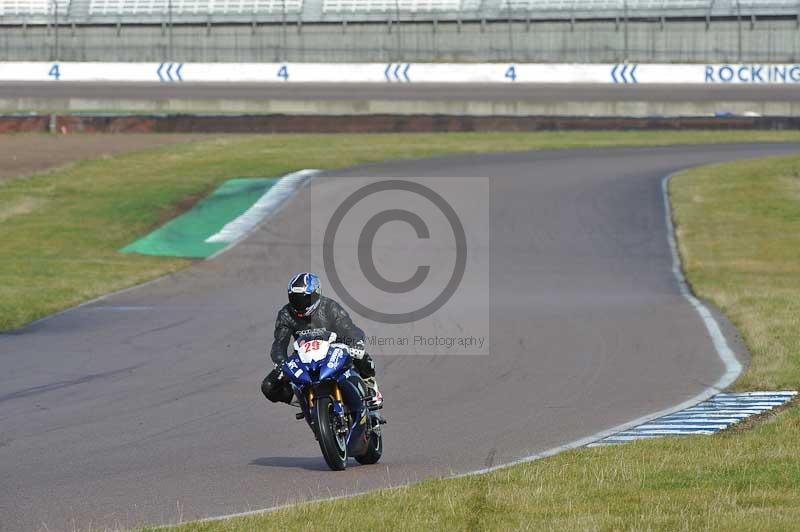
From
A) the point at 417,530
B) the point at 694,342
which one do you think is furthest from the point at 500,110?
the point at 417,530

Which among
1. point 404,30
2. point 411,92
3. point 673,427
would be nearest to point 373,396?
point 673,427

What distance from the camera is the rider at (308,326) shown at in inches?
374

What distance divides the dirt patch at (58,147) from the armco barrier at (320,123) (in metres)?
0.54

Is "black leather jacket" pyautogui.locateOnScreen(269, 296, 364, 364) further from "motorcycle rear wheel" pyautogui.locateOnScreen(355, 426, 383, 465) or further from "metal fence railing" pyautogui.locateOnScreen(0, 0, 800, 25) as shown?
"metal fence railing" pyautogui.locateOnScreen(0, 0, 800, 25)

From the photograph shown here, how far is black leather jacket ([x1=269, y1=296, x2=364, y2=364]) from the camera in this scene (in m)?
9.59

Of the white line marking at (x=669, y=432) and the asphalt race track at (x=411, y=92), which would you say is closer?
the white line marking at (x=669, y=432)

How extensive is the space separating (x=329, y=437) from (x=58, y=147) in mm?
33421

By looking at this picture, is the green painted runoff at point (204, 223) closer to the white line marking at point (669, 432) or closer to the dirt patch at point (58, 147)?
the dirt patch at point (58, 147)

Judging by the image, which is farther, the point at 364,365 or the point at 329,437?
the point at 364,365

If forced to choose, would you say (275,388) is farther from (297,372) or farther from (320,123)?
(320,123)

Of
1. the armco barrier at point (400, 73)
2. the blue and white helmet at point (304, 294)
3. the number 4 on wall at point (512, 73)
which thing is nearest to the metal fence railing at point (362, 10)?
the number 4 on wall at point (512, 73)

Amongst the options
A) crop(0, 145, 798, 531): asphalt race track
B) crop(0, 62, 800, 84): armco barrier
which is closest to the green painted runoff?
crop(0, 145, 798, 531): asphalt race track

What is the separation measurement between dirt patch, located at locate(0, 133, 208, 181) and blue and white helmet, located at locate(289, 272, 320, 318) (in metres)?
27.2

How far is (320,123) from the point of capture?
147 feet
